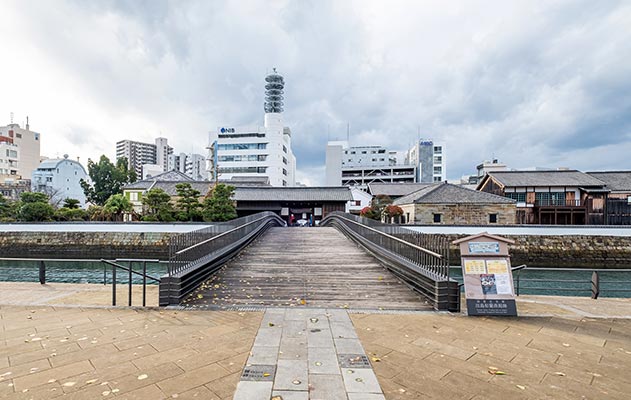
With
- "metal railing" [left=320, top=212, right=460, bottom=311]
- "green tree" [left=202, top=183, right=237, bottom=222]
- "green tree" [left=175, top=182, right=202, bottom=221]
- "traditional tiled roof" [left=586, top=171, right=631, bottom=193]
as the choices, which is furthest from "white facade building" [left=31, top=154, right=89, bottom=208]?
A: "traditional tiled roof" [left=586, top=171, right=631, bottom=193]

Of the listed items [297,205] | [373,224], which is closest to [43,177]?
[297,205]

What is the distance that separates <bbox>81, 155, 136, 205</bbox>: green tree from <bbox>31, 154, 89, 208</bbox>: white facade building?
8.13ft

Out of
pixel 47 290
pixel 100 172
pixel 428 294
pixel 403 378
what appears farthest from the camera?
pixel 100 172

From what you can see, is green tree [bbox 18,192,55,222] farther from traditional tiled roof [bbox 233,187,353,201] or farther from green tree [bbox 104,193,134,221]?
traditional tiled roof [bbox 233,187,353,201]

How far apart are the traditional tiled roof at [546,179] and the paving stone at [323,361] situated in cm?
3399

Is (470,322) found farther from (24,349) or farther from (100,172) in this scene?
(100,172)

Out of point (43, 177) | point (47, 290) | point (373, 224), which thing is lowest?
point (47, 290)

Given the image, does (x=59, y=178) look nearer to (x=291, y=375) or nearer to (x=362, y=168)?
(x=362, y=168)

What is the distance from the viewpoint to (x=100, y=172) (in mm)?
42000

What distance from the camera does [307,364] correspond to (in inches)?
139

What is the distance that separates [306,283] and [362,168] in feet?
203

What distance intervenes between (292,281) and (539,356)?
16.8 feet

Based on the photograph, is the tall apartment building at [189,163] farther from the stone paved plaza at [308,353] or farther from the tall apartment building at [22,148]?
the stone paved plaza at [308,353]

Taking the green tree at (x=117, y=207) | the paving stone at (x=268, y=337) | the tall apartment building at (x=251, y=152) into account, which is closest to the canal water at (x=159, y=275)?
the green tree at (x=117, y=207)
